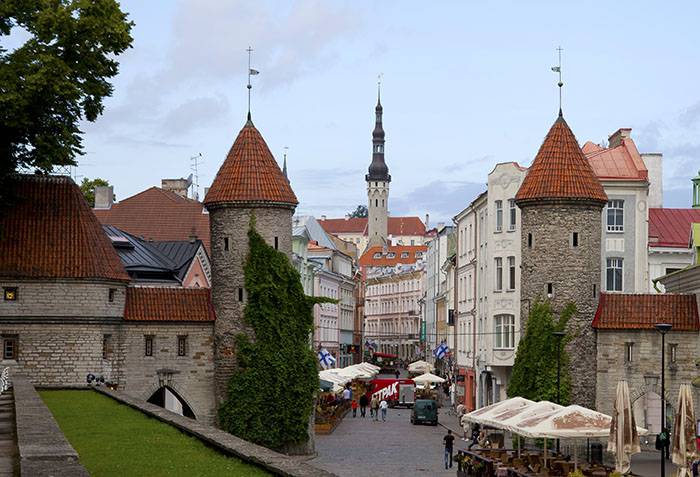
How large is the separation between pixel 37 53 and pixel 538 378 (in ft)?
67.9

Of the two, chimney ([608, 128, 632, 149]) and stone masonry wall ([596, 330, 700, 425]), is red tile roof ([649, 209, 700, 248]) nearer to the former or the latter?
chimney ([608, 128, 632, 149])

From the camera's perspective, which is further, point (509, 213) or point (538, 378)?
point (509, 213)

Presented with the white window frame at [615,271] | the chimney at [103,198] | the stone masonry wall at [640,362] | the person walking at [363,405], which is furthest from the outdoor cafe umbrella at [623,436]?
the chimney at [103,198]

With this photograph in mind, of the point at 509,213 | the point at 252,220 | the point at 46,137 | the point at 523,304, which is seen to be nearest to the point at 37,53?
the point at 46,137

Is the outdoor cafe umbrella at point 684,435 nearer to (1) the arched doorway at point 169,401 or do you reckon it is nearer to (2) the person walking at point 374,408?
(1) the arched doorway at point 169,401

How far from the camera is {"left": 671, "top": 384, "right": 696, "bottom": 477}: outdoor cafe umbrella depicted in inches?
1313

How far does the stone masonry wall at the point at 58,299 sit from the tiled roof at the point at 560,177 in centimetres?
1596

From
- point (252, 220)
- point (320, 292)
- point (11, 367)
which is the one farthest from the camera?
point (320, 292)

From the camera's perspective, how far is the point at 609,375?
170 ft

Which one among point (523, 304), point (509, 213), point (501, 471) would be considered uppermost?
point (509, 213)

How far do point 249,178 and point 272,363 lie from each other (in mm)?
7260

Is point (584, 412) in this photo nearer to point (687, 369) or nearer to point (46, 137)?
point (687, 369)

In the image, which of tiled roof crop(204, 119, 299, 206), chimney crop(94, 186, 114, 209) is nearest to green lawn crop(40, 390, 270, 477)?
tiled roof crop(204, 119, 299, 206)

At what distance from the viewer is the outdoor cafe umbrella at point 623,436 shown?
119 ft
